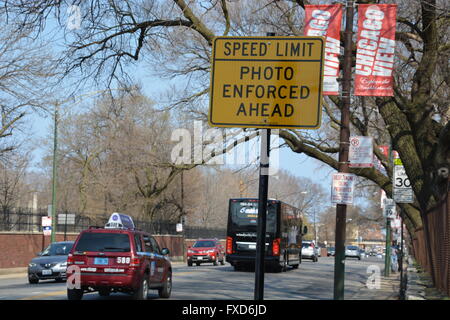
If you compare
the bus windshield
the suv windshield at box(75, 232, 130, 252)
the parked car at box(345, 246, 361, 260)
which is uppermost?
the bus windshield

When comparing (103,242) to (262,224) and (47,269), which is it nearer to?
(47,269)

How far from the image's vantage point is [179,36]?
99.0ft

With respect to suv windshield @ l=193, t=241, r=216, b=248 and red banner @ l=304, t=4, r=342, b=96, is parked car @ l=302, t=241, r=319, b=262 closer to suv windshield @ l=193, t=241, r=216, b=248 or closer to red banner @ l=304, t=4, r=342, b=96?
suv windshield @ l=193, t=241, r=216, b=248

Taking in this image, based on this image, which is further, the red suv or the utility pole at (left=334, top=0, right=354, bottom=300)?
the utility pole at (left=334, top=0, right=354, bottom=300)

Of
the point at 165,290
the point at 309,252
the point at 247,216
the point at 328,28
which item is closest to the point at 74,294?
the point at 165,290

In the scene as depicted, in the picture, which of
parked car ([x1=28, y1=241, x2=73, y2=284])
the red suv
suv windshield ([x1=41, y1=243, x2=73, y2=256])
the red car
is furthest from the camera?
the red car

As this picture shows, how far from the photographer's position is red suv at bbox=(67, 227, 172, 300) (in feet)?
53.3

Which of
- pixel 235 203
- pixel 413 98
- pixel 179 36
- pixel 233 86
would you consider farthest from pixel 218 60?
pixel 235 203

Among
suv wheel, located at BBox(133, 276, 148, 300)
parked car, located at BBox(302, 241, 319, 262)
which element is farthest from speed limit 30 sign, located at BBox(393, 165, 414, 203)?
parked car, located at BBox(302, 241, 319, 262)

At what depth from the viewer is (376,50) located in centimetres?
1802

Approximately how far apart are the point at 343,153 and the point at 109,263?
249 inches

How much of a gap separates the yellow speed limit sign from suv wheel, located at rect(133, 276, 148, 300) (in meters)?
9.39

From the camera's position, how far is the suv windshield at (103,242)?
54.1 feet

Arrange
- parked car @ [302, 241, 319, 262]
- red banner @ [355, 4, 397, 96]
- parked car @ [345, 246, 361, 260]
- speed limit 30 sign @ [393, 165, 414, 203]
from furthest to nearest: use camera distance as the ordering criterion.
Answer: parked car @ [345, 246, 361, 260] < parked car @ [302, 241, 319, 262] < speed limit 30 sign @ [393, 165, 414, 203] < red banner @ [355, 4, 397, 96]
